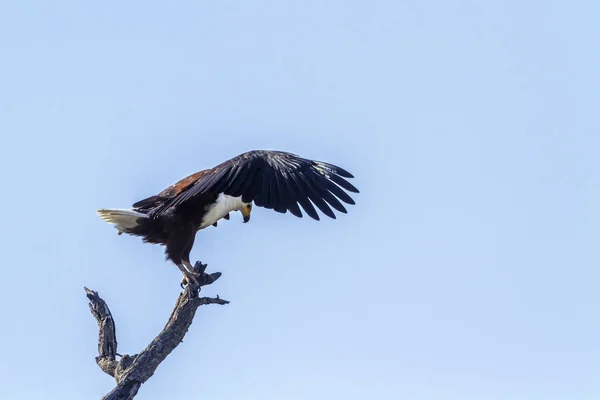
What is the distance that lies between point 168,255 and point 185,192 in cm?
60

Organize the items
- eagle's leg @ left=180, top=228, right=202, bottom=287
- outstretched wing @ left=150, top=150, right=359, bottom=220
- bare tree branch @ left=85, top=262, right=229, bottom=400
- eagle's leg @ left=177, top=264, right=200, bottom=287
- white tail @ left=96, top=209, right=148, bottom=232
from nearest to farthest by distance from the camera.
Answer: bare tree branch @ left=85, top=262, right=229, bottom=400 → eagle's leg @ left=177, top=264, right=200, bottom=287 → eagle's leg @ left=180, top=228, right=202, bottom=287 → outstretched wing @ left=150, top=150, right=359, bottom=220 → white tail @ left=96, top=209, right=148, bottom=232

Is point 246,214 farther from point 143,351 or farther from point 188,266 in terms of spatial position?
point 143,351

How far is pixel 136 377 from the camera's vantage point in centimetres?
807

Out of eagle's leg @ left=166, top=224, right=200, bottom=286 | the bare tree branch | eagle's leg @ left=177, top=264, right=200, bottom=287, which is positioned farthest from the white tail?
the bare tree branch

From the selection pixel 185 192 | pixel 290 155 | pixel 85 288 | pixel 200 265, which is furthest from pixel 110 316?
pixel 290 155

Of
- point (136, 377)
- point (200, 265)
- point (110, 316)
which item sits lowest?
point (136, 377)

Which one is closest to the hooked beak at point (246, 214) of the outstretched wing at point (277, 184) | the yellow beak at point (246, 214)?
the yellow beak at point (246, 214)

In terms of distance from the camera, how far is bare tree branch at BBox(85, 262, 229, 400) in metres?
8.08

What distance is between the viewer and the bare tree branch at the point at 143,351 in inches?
318

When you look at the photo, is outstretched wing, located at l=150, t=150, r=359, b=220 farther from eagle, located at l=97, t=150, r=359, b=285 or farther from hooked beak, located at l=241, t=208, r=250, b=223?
hooked beak, located at l=241, t=208, r=250, b=223

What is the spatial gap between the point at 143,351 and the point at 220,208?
7.32 feet

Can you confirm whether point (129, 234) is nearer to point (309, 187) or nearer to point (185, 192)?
point (185, 192)

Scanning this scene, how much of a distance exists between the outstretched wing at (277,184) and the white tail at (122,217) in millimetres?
183

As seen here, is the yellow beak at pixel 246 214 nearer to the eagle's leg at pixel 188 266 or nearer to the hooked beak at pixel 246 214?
the hooked beak at pixel 246 214
